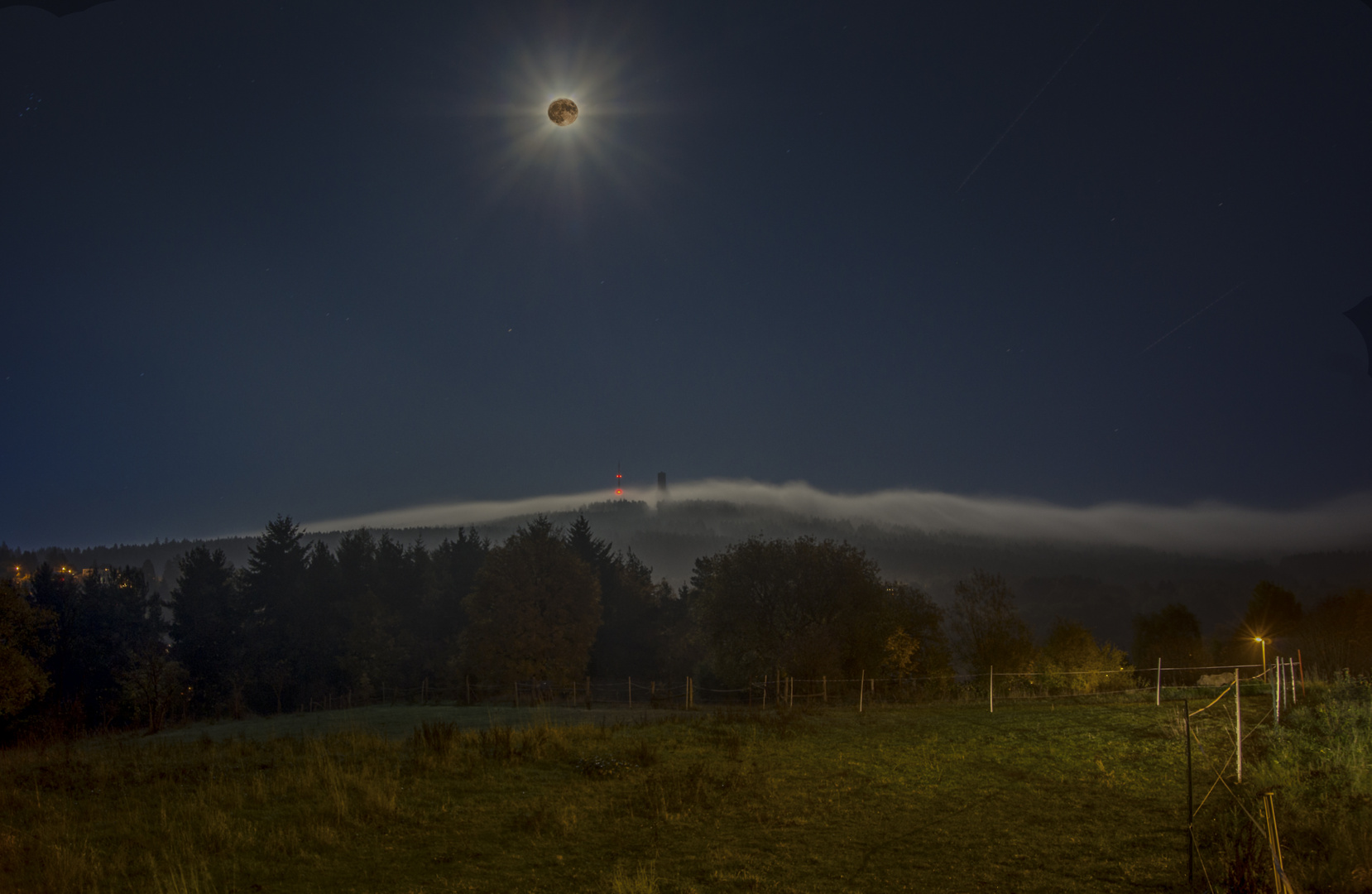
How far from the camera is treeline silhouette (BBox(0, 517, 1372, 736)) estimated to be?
4300 cm

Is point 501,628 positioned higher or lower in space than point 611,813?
lower

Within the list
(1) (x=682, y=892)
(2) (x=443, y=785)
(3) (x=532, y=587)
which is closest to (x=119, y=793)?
(2) (x=443, y=785)

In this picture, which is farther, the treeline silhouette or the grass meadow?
the treeline silhouette

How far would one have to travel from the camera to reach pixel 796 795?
11945 millimetres

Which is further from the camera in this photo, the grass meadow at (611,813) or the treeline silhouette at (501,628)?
the treeline silhouette at (501,628)

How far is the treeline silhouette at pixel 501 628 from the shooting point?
43000 mm

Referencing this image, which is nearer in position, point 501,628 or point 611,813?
point 611,813

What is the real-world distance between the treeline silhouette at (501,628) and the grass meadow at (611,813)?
734 inches

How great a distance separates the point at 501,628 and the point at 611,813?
3852cm

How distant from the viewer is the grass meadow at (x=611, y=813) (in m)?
7.91

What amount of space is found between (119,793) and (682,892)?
1132 centimetres

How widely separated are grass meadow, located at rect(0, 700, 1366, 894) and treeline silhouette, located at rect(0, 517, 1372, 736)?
61.2 feet

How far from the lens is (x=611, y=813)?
35.8 ft

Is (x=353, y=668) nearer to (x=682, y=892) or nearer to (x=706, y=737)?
(x=706, y=737)
